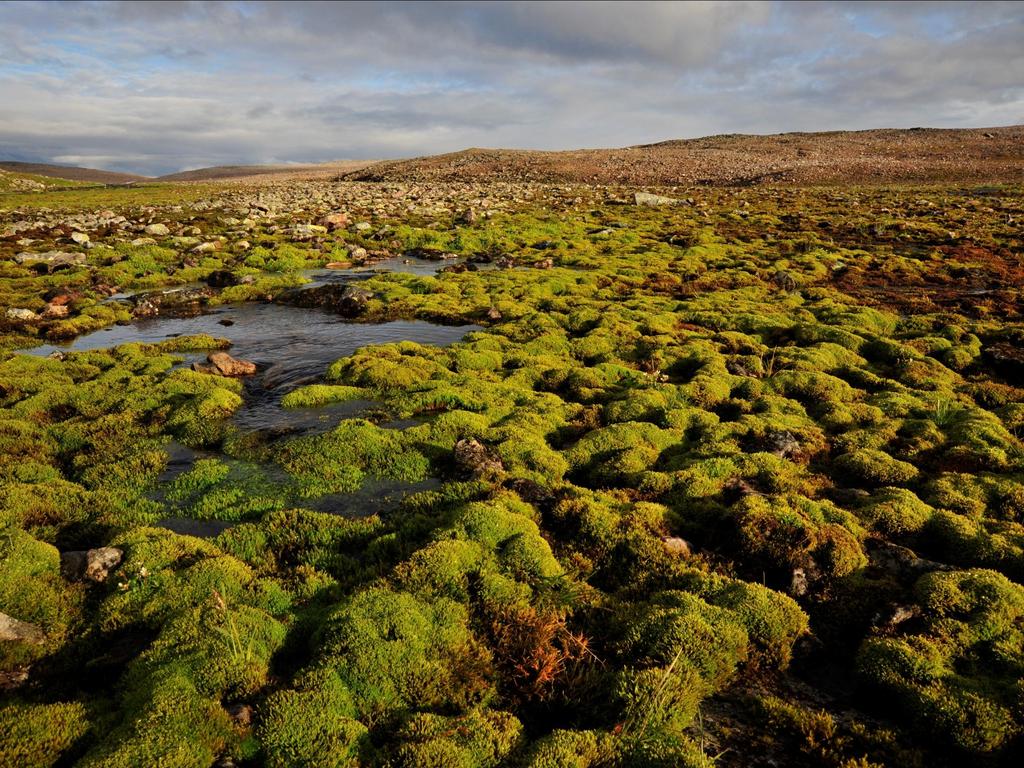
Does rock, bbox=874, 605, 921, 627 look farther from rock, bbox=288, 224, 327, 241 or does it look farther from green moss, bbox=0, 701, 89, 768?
rock, bbox=288, 224, 327, 241

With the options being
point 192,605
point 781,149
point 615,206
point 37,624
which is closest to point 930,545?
point 192,605

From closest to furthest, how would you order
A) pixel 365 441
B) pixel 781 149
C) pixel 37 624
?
A: pixel 37 624 < pixel 365 441 < pixel 781 149

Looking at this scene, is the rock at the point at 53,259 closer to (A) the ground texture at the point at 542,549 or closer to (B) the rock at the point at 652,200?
(A) the ground texture at the point at 542,549

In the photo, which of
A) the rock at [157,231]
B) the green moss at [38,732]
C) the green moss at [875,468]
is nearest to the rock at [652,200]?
the rock at [157,231]

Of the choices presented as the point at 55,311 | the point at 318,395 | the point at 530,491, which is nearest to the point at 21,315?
the point at 55,311

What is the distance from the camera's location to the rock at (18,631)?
29.1 ft

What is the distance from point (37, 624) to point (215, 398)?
9.22 metres

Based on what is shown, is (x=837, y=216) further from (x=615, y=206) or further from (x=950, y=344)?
(x=950, y=344)

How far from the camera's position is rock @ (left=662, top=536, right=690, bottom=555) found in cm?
1166

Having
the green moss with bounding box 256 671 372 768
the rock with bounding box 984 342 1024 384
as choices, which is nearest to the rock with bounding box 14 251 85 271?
the green moss with bounding box 256 671 372 768

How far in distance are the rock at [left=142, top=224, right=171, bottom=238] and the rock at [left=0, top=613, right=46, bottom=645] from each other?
4748 cm

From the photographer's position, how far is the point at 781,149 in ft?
414

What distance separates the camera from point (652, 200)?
72.0 metres

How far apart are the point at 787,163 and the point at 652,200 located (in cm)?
5409
